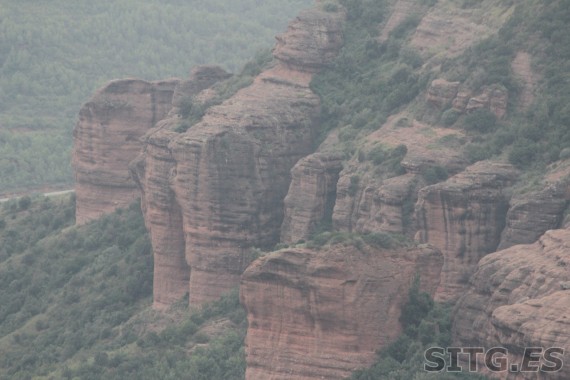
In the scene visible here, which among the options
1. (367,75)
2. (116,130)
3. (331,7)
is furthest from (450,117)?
(116,130)

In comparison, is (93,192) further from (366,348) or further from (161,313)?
(366,348)

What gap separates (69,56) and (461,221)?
103 meters

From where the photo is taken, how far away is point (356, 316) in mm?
66062

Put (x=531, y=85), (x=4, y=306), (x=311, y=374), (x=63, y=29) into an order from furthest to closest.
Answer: (x=63, y=29) < (x=4, y=306) < (x=531, y=85) < (x=311, y=374)

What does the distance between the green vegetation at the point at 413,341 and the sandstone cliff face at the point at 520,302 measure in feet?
4.34

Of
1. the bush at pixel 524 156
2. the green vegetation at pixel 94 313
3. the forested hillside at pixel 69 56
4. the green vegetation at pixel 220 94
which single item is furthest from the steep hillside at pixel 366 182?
the forested hillside at pixel 69 56

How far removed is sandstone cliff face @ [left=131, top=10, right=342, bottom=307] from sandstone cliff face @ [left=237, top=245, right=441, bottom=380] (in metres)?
14.5

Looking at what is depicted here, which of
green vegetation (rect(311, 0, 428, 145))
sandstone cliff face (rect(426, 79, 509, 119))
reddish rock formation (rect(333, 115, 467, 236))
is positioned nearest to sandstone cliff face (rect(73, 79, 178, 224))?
green vegetation (rect(311, 0, 428, 145))

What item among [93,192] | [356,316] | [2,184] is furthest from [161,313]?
[2,184]

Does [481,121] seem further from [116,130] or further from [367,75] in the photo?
[116,130]

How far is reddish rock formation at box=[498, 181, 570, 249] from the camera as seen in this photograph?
70562mm

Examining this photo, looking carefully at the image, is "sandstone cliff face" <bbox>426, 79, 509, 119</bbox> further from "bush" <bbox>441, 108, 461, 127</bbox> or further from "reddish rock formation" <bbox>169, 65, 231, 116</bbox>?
"reddish rock formation" <bbox>169, 65, 231, 116</bbox>

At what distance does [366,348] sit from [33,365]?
23.7 metres

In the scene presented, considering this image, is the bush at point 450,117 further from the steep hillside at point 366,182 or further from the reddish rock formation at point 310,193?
the reddish rock formation at point 310,193
